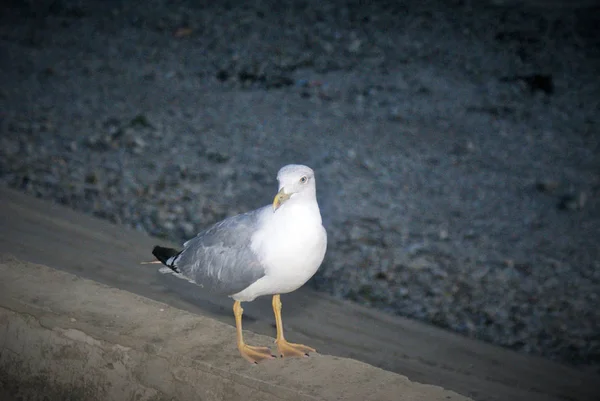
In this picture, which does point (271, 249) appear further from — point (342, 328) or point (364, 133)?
point (364, 133)

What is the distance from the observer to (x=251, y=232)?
11.1ft

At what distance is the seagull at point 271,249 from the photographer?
3.24 m

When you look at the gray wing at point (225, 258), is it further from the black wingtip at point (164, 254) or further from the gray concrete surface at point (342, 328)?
the gray concrete surface at point (342, 328)

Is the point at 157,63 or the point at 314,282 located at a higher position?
the point at 157,63

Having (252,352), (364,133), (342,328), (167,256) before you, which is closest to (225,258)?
(252,352)

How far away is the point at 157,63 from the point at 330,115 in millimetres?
2439

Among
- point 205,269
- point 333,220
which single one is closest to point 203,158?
point 333,220

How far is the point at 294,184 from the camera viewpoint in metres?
3.21

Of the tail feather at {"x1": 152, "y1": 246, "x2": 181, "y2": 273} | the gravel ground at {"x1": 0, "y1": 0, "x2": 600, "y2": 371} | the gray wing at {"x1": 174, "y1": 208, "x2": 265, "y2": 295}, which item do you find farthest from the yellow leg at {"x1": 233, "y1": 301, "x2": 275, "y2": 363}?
the gravel ground at {"x1": 0, "y1": 0, "x2": 600, "y2": 371}

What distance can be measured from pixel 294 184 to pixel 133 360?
993mm

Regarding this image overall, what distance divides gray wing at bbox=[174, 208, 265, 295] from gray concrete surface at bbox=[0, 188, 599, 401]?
1.73ft

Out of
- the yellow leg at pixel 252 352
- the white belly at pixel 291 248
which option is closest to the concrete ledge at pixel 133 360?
the yellow leg at pixel 252 352

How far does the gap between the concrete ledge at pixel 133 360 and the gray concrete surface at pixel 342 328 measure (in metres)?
0.17

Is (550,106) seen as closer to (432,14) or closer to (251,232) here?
(432,14)
